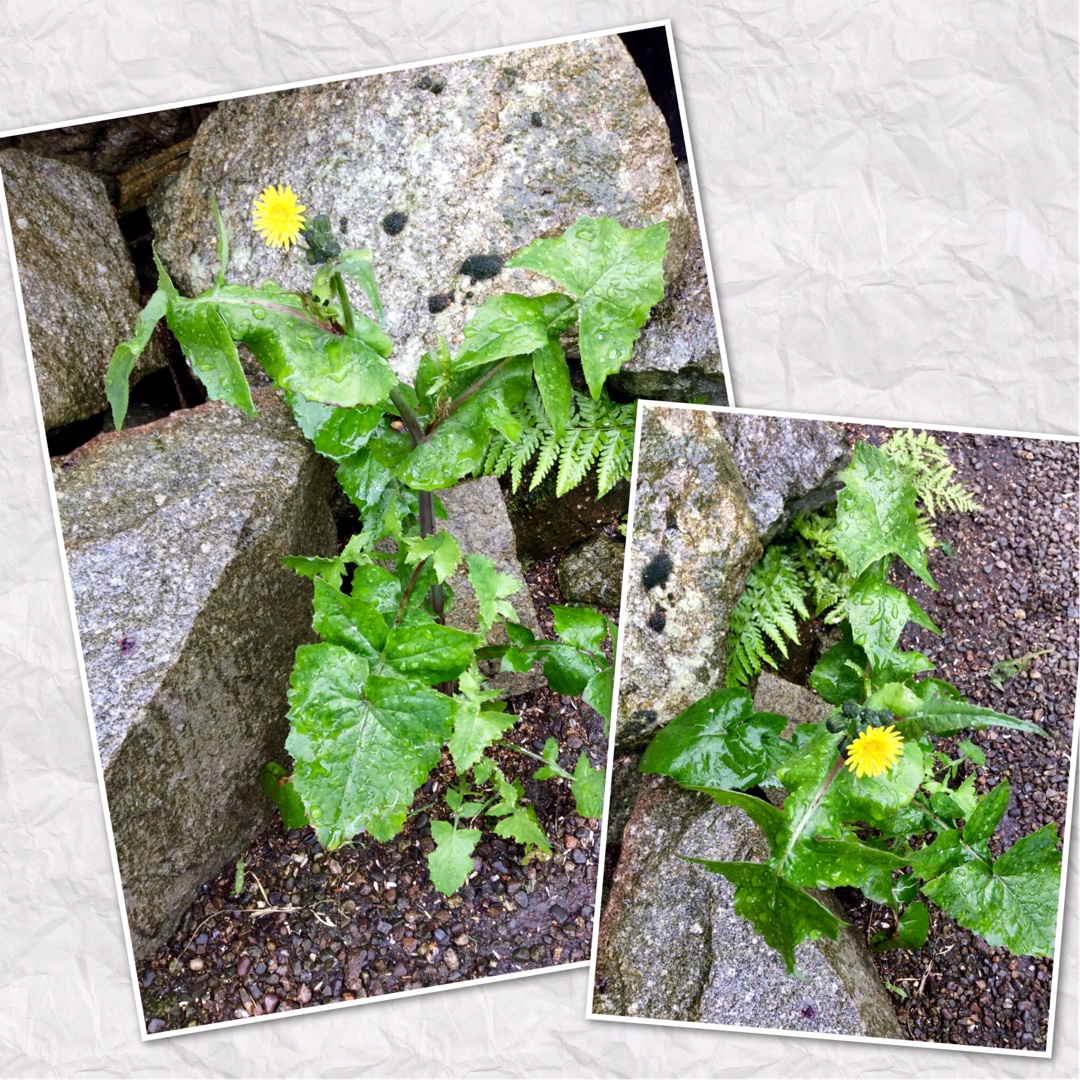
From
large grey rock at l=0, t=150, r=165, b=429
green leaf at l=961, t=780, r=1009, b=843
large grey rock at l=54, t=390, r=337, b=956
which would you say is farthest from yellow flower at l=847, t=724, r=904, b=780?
large grey rock at l=0, t=150, r=165, b=429

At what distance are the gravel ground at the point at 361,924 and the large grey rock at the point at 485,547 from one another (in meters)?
0.36

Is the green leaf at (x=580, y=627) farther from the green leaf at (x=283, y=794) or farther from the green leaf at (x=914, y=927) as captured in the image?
the green leaf at (x=914, y=927)

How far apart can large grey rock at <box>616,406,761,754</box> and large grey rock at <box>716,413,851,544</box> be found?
0.51ft

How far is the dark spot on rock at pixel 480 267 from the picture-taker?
2.78m

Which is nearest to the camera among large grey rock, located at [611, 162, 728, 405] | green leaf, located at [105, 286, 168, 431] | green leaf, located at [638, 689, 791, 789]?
green leaf, located at [105, 286, 168, 431]

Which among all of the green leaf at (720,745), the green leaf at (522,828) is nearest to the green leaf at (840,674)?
the green leaf at (720,745)

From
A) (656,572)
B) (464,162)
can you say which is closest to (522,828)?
(656,572)

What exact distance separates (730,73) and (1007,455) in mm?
1278

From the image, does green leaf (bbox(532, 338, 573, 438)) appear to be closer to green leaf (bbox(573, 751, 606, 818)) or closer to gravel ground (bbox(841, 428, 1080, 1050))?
green leaf (bbox(573, 751, 606, 818))

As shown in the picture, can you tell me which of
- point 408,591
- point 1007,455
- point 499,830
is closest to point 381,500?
point 408,591

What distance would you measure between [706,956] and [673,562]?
37.8 inches

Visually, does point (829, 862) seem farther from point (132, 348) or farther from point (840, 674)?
point (132, 348)

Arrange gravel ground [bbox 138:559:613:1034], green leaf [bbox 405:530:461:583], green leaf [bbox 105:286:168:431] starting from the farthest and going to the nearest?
1. gravel ground [bbox 138:559:613:1034]
2. green leaf [bbox 405:530:461:583]
3. green leaf [bbox 105:286:168:431]

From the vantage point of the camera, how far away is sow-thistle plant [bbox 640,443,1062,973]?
202 centimetres
